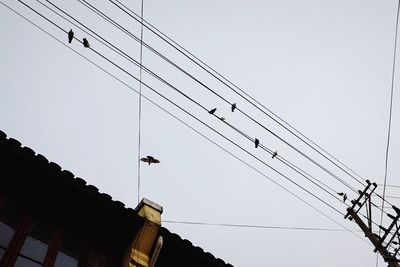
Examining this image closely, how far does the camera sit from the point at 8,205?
554cm

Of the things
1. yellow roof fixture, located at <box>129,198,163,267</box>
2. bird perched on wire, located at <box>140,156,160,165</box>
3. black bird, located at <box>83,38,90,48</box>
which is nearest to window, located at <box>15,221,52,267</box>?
yellow roof fixture, located at <box>129,198,163,267</box>

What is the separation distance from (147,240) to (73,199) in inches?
59.4

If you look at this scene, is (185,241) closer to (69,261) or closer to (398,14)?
(69,261)

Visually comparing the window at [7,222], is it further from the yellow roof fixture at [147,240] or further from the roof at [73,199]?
the yellow roof fixture at [147,240]

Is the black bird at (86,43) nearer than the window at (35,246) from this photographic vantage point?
No

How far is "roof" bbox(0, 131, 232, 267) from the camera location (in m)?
5.59

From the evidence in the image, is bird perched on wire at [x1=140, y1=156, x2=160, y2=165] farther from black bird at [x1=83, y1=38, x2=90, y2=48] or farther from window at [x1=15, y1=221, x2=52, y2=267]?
window at [x1=15, y1=221, x2=52, y2=267]

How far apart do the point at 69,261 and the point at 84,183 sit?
128 centimetres

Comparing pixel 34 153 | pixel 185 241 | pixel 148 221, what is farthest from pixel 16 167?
pixel 185 241

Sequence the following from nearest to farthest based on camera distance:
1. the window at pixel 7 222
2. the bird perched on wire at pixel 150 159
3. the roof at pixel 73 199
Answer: the window at pixel 7 222
the roof at pixel 73 199
the bird perched on wire at pixel 150 159

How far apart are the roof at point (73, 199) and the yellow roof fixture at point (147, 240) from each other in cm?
16

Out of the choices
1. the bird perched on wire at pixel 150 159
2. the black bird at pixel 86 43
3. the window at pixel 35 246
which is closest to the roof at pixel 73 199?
the window at pixel 35 246

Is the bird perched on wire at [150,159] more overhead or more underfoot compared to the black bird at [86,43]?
more underfoot

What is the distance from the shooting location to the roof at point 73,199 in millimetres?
5590
